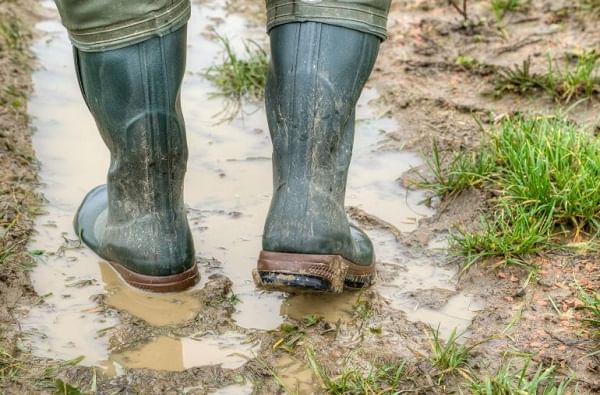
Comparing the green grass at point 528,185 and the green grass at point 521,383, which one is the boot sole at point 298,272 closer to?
the green grass at point 521,383

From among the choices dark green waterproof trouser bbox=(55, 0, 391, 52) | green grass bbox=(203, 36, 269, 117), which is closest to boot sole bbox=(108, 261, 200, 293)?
dark green waterproof trouser bbox=(55, 0, 391, 52)

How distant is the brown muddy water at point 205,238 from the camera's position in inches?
91.0

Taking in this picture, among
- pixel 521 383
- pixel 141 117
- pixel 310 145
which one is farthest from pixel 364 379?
pixel 141 117

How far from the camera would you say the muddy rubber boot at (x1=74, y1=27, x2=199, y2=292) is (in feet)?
7.15

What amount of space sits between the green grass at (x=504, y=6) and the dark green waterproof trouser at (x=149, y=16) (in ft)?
7.58

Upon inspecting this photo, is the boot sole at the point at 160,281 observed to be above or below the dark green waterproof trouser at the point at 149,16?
below

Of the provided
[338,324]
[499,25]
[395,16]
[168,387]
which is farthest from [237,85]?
[168,387]

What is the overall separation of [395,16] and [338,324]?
2454 mm

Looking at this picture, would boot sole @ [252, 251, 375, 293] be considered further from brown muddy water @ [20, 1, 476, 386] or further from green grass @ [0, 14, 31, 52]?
green grass @ [0, 14, 31, 52]

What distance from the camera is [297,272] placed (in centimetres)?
222

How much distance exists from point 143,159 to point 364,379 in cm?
78

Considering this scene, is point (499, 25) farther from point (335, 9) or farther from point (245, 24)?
point (335, 9)

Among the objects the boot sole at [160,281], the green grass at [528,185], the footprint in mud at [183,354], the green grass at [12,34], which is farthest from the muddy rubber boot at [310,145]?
the green grass at [12,34]

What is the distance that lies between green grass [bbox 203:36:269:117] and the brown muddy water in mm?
54
